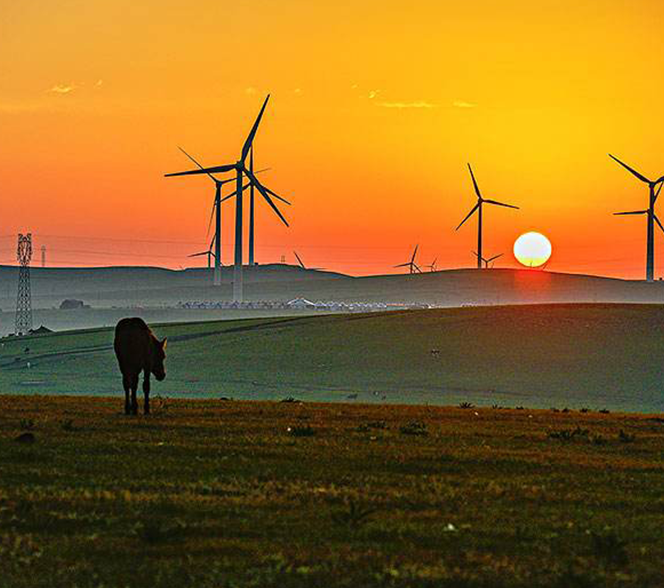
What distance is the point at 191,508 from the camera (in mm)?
17516

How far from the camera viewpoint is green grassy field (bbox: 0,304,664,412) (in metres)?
89.3

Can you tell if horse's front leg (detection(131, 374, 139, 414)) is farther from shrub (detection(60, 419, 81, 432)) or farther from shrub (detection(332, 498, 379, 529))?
shrub (detection(332, 498, 379, 529))

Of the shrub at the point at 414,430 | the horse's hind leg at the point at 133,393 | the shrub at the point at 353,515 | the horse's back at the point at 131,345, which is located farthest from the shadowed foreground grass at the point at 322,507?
the horse's back at the point at 131,345

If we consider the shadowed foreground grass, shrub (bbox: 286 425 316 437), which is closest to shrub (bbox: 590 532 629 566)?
the shadowed foreground grass

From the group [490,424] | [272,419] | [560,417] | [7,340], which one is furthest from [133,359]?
[7,340]

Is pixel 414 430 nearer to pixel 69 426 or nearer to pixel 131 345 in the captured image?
pixel 69 426

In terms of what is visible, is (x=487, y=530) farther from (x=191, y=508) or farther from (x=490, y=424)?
(x=490, y=424)

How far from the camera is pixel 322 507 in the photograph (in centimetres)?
1780

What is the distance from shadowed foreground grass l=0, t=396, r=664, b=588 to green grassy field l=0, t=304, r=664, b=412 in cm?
5373

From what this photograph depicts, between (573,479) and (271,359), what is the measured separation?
295 ft

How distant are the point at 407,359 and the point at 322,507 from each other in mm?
91106

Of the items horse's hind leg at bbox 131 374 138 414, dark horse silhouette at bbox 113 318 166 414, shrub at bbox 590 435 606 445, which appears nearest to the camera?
shrub at bbox 590 435 606 445

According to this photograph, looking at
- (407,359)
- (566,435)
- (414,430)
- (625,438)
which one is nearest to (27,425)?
(414,430)

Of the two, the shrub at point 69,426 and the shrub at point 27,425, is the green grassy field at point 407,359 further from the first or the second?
the shrub at point 69,426
